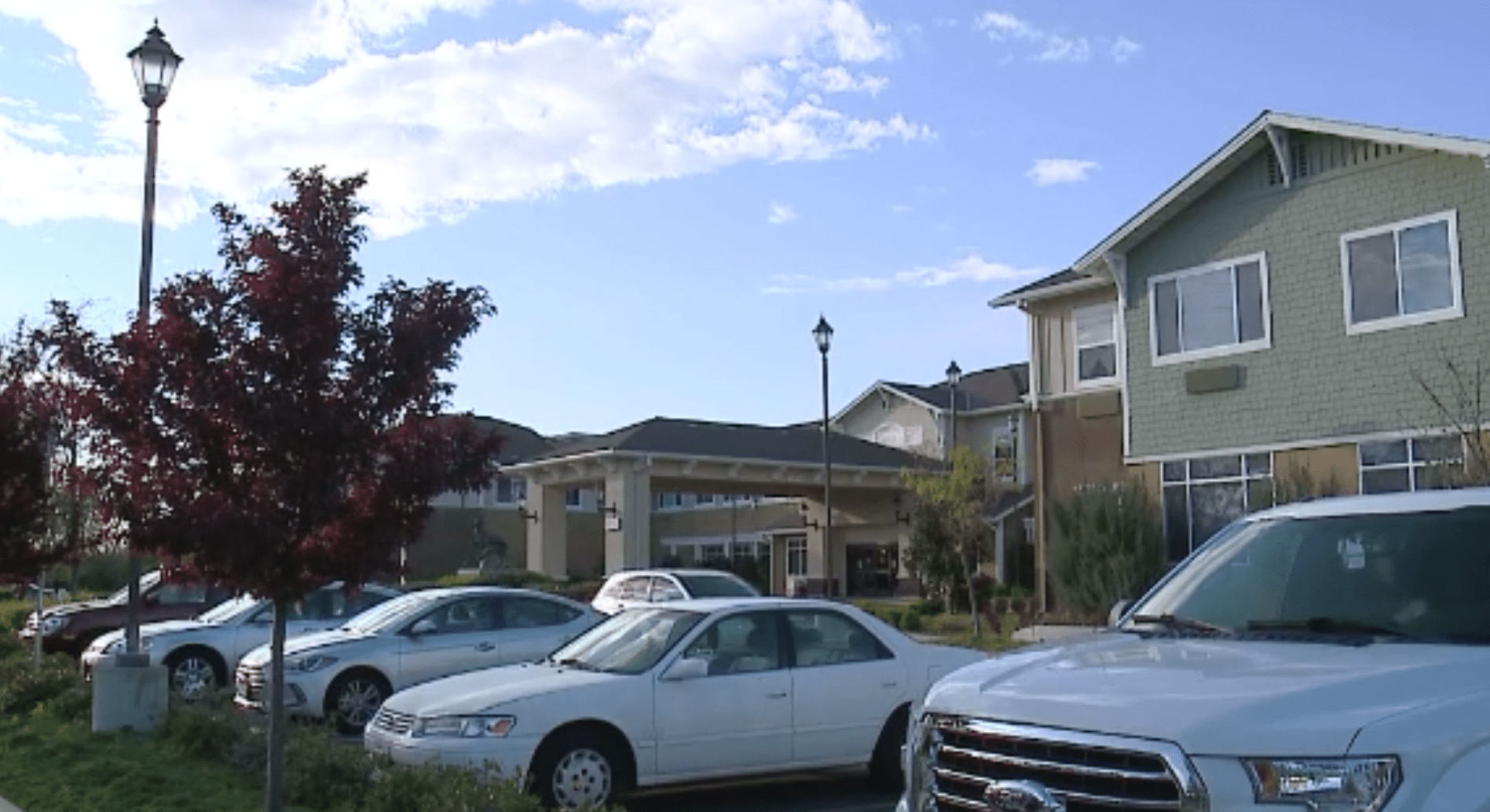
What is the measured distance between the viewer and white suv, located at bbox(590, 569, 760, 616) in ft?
78.4

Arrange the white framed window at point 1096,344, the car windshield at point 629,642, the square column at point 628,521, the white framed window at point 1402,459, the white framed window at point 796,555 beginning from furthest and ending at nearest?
the white framed window at point 796,555 → the square column at point 628,521 → the white framed window at point 1096,344 → the white framed window at point 1402,459 → the car windshield at point 629,642

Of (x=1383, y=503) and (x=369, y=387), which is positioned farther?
(x=369, y=387)

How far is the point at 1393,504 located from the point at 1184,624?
0.92 meters

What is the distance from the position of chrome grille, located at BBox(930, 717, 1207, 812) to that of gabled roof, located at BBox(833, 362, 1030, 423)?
46.0m

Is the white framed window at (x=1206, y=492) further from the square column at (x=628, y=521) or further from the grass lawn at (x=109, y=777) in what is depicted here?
the grass lawn at (x=109, y=777)

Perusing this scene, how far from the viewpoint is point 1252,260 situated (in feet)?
82.7

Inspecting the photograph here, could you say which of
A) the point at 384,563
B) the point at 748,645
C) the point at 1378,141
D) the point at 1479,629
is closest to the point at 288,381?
the point at 384,563

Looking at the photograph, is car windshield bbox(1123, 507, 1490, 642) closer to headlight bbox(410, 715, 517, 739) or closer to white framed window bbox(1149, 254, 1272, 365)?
headlight bbox(410, 715, 517, 739)

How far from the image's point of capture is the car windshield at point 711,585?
2395 centimetres

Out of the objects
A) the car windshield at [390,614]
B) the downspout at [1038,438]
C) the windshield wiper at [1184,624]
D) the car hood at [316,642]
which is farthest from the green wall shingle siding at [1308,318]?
the windshield wiper at [1184,624]

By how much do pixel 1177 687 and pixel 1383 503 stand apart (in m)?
1.87

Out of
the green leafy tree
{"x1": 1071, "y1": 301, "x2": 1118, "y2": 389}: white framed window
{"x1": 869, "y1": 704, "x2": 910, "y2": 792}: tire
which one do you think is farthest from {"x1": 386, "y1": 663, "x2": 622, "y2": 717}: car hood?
the green leafy tree

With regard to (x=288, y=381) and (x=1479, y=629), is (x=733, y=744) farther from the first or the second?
(x=1479, y=629)

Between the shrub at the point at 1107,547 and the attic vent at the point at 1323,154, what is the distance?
223 inches
